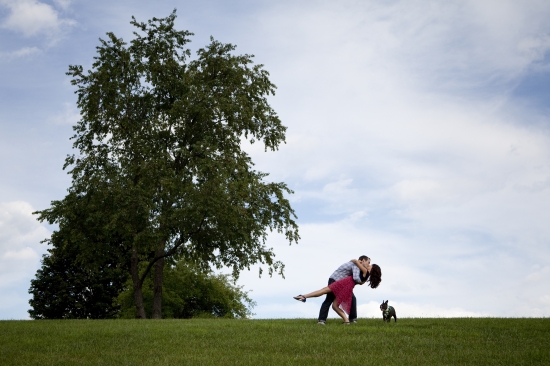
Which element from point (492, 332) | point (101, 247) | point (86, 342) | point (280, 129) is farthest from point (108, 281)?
point (492, 332)

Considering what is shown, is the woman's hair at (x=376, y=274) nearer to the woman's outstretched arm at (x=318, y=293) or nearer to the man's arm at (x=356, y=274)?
the man's arm at (x=356, y=274)

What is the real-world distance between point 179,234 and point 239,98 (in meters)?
8.72

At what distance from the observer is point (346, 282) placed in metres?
17.6

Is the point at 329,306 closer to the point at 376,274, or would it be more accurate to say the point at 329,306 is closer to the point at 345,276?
the point at 345,276

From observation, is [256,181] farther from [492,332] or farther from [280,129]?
[492,332]

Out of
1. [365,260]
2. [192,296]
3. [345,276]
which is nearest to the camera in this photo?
[365,260]

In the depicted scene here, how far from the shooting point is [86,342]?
1584 cm

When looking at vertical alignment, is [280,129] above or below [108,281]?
above

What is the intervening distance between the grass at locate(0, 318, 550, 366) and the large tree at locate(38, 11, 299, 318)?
487 inches

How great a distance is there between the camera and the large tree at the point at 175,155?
31.0 meters

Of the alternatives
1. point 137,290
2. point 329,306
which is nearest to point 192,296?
point 137,290

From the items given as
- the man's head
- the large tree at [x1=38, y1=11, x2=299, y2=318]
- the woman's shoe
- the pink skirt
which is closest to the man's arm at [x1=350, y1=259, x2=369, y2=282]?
the man's head

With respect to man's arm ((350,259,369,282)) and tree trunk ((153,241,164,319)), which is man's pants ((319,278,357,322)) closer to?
man's arm ((350,259,369,282))

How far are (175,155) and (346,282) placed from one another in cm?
1923
